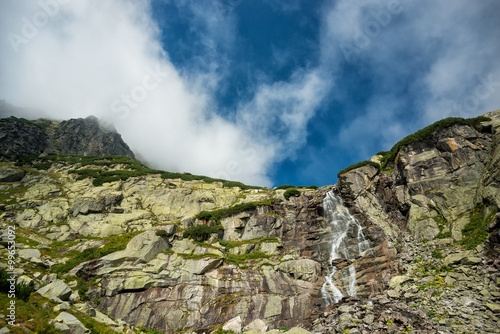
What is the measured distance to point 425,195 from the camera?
113 ft

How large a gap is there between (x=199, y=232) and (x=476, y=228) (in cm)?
3795

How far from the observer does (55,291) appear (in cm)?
1502

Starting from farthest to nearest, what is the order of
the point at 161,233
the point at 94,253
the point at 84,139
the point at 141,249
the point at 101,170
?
the point at 84,139, the point at 101,170, the point at 161,233, the point at 141,249, the point at 94,253

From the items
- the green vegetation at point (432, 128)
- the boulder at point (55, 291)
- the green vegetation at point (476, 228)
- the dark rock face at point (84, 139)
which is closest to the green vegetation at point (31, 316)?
the boulder at point (55, 291)

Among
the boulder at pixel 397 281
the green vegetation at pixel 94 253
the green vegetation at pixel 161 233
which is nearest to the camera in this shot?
the boulder at pixel 397 281

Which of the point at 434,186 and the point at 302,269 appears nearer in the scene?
the point at 302,269

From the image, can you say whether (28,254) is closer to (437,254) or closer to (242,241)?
(242,241)

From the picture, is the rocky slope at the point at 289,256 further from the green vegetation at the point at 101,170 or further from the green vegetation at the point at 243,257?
the green vegetation at the point at 101,170

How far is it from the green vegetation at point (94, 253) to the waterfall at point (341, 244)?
101ft

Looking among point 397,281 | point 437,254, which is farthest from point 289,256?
point 437,254

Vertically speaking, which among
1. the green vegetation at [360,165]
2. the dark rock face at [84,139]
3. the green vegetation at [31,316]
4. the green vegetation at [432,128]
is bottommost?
the green vegetation at [31,316]

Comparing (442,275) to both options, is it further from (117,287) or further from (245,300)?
(117,287)

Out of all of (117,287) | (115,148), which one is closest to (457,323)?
(117,287)

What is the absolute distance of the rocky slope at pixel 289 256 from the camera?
19.3m
